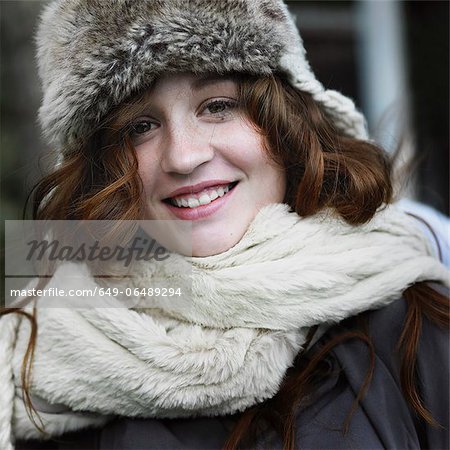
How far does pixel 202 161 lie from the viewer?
4.40 ft

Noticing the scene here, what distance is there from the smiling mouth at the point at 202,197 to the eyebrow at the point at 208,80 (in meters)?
0.22

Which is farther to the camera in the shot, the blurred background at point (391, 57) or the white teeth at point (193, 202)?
the blurred background at point (391, 57)

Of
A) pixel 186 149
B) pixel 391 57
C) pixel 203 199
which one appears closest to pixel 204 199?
pixel 203 199

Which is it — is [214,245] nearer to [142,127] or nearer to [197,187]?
[197,187]

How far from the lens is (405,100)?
364 centimetres

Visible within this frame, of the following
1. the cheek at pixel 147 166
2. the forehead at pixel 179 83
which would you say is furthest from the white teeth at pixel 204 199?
the forehead at pixel 179 83

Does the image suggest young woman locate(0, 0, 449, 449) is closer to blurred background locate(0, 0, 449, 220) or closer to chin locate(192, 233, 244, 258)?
chin locate(192, 233, 244, 258)

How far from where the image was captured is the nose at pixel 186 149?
1.32 meters

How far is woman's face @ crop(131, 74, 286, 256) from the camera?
1.35 m

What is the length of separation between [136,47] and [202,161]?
0.26m

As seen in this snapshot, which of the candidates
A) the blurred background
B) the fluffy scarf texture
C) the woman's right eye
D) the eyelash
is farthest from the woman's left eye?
the blurred background

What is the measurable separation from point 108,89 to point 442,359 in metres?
0.87

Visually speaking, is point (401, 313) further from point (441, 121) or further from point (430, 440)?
point (441, 121)

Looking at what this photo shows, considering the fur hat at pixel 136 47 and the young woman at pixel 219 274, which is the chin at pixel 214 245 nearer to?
the young woman at pixel 219 274
